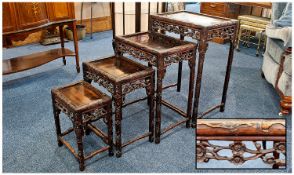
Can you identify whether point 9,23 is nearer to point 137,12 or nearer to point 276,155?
point 137,12

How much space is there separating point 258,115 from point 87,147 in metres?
1.39

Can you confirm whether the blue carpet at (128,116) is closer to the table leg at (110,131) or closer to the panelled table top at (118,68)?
the table leg at (110,131)

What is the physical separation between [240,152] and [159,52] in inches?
30.1

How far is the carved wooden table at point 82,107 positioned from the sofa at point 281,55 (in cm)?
148

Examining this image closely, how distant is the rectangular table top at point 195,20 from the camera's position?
1.98 m

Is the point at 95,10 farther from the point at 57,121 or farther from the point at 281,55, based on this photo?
the point at 57,121

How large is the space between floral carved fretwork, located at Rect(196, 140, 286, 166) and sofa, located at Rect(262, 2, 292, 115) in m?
0.74

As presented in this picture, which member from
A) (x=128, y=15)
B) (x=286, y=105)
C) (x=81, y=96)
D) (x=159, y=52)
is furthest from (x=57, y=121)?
(x=128, y=15)

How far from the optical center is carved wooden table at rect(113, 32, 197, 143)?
1.82 m

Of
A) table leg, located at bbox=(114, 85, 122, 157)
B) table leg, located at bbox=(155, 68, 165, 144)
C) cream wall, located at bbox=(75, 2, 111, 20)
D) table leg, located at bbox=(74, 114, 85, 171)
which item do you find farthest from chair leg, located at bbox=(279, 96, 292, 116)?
cream wall, located at bbox=(75, 2, 111, 20)

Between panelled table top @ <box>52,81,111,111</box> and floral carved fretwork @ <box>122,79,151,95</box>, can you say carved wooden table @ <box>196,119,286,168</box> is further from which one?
panelled table top @ <box>52,81,111,111</box>

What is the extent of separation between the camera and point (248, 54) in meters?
4.03

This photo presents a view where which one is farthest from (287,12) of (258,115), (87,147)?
(87,147)

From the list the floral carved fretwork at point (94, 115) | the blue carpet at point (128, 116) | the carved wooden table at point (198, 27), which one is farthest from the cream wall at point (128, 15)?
the floral carved fretwork at point (94, 115)
